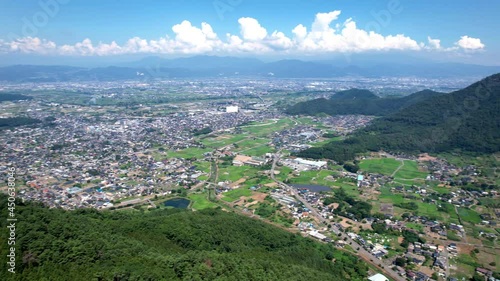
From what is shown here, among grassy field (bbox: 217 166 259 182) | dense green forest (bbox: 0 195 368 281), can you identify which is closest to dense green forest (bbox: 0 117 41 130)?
grassy field (bbox: 217 166 259 182)

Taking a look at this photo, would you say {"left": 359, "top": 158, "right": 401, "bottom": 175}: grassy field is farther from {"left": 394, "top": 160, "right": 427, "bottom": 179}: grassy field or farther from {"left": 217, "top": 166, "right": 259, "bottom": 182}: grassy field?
{"left": 217, "top": 166, "right": 259, "bottom": 182}: grassy field

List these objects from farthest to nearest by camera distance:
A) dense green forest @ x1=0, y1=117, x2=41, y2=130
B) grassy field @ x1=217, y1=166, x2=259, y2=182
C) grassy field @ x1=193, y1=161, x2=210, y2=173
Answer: dense green forest @ x1=0, y1=117, x2=41, y2=130, grassy field @ x1=193, y1=161, x2=210, y2=173, grassy field @ x1=217, y1=166, x2=259, y2=182

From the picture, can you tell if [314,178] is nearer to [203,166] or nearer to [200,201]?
[203,166]

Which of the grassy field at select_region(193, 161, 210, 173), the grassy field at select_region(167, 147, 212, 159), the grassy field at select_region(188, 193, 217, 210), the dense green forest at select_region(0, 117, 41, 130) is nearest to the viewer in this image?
the grassy field at select_region(188, 193, 217, 210)

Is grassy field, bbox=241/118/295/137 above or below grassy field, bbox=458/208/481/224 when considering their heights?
above

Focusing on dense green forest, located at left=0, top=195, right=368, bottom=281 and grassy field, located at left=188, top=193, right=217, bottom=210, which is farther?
grassy field, located at left=188, top=193, right=217, bottom=210

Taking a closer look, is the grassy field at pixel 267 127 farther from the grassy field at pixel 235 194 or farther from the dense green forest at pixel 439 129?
the grassy field at pixel 235 194

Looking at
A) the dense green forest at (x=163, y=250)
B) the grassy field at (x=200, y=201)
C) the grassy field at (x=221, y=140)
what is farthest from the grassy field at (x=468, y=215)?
the grassy field at (x=221, y=140)
